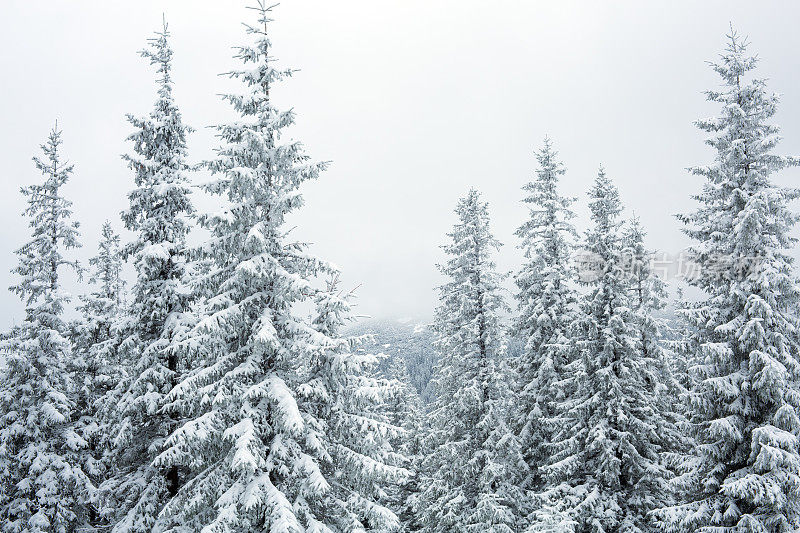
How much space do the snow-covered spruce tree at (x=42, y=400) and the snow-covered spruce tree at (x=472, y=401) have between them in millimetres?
14690

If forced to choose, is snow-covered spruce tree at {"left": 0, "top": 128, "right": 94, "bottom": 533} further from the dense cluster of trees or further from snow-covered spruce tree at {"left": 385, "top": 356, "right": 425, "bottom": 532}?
snow-covered spruce tree at {"left": 385, "top": 356, "right": 425, "bottom": 532}

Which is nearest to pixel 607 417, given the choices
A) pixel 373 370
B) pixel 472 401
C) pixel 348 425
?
pixel 472 401

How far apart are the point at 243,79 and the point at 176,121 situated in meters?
4.81

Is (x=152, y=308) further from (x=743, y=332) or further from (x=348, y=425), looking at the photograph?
(x=743, y=332)

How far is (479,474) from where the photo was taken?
22188 mm

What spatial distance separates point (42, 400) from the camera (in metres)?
21.1

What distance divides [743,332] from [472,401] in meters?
10.7

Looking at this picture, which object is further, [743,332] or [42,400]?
[42,400]

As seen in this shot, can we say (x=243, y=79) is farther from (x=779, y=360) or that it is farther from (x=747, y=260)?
(x=779, y=360)

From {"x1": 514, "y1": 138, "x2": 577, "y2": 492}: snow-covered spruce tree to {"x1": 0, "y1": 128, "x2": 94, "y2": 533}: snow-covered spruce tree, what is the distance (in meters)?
18.4

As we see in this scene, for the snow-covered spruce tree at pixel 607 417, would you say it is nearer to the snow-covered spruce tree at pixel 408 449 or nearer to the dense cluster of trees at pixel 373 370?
the dense cluster of trees at pixel 373 370

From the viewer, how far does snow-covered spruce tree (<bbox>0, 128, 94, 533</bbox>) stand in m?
20.3

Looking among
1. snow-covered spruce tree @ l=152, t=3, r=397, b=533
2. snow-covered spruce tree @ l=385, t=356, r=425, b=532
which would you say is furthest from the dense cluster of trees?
snow-covered spruce tree @ l=385, t=356, r=425, b=532

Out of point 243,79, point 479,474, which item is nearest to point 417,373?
point 479,474
